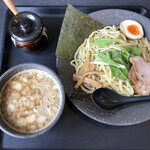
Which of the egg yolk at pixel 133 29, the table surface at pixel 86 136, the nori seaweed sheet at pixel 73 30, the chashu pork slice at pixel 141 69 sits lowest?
the table surface at pixel 86 136

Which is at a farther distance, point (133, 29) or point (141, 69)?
point (133, 29)

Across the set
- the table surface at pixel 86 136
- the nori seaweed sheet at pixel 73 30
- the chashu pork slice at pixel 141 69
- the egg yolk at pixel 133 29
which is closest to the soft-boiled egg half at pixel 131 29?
the egg yolk at pixel 133 29

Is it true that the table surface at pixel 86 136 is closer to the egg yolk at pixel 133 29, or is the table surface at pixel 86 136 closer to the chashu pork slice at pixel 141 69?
the chashu pork slice at pixel 141 69

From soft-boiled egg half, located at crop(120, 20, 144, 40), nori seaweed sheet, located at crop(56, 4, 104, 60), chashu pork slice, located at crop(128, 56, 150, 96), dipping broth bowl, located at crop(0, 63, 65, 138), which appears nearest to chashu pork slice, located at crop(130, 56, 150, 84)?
chashu pork slice, located at crop(128, 56, 150, 96)

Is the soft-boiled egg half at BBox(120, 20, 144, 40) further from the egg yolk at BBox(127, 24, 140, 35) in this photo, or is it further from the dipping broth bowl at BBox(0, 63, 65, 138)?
the dipping broth bowl at BBox(0, 63, 65, 138)

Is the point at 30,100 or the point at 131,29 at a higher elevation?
the point at 30,100

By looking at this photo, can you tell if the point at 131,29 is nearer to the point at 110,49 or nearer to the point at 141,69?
the point at 110,49

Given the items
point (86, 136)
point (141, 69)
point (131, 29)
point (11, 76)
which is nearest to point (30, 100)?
point (11, 76)

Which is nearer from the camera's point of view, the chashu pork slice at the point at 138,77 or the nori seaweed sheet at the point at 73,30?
the chashu pork slice at the point at 138,77
